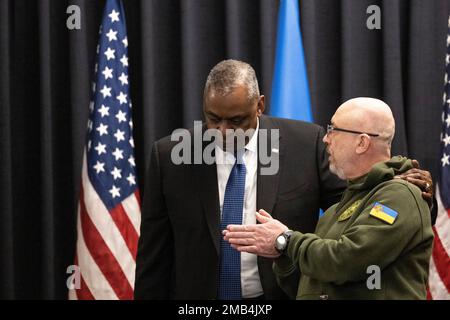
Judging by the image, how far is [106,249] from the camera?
13.5ft

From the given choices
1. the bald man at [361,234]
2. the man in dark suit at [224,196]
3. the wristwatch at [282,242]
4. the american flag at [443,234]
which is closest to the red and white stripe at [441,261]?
the american flag at [443,234]

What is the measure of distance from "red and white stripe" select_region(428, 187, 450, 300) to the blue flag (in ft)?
3.24

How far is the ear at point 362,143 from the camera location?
2281 millimetres

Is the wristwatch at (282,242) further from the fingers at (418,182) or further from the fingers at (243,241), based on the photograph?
the fingers at (418,182)

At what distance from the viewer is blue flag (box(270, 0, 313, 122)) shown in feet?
14.1

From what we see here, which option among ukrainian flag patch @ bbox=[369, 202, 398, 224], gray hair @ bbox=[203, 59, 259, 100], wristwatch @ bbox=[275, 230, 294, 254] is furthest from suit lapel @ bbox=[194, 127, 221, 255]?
ukrainian flag patch @ bbox=[369, 202, 398, 224]

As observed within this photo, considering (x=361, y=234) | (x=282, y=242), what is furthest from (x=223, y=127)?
(x=361, y=234)

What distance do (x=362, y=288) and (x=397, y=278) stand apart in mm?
113

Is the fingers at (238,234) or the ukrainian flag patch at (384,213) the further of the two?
the fingers at (238,234)

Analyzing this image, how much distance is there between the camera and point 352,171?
2338mm

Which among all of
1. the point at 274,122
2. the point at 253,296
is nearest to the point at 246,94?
the point at 274,122

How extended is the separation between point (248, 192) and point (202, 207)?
190 millimetres

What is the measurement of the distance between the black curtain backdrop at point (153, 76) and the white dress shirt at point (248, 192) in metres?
1.69

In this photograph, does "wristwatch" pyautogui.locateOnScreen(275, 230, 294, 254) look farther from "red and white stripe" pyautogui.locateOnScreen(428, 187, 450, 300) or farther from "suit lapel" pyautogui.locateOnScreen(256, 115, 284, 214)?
"red and white stripe" pyautogui.locateOnScreen(428, 187, 450, 300)
